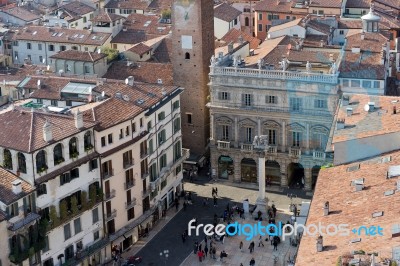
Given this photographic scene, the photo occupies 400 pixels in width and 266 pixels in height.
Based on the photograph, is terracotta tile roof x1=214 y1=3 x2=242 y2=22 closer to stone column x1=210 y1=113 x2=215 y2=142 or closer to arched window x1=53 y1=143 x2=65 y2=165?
stone column x1=210 y1=113 x2=215 y2=142

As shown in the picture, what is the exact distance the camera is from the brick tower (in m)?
105

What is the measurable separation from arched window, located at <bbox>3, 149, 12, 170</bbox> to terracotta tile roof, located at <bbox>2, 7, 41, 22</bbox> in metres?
85.4

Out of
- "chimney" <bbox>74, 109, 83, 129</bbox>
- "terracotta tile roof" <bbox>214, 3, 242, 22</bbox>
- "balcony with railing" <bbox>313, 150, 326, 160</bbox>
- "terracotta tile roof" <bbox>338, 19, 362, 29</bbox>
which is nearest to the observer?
"chimney" <bbox>74, 109, 83, 129</bbox>

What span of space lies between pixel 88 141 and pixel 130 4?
305ft

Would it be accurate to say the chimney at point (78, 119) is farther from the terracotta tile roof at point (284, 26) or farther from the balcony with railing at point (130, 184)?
→ the terracotta tile roof at point (284, 26)

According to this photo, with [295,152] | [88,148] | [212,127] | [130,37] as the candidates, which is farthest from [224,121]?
[130,37]

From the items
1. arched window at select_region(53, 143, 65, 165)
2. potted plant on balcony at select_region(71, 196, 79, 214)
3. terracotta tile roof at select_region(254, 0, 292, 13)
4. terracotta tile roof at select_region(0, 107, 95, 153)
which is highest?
terracotta tile roof at select_region(254, 0, 292, 13)

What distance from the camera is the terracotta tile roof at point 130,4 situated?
541ft

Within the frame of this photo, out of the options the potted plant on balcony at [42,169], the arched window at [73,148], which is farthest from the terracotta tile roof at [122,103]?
the potted plant on balcony at [42,169]

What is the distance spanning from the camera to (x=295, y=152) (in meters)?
99.0

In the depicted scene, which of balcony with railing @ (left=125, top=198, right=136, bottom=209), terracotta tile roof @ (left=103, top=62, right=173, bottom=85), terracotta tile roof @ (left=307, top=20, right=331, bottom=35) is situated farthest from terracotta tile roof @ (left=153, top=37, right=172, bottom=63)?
balcony with railing @ (left=125, top=198, right=136, bottom=209)

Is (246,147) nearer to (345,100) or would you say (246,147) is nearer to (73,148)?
(345,100)

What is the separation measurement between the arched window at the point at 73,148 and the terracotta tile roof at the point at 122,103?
344cm

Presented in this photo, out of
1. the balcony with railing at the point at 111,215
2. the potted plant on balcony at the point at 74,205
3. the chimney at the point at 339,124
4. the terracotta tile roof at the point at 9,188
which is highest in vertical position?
the chimney at the point at 339,124
